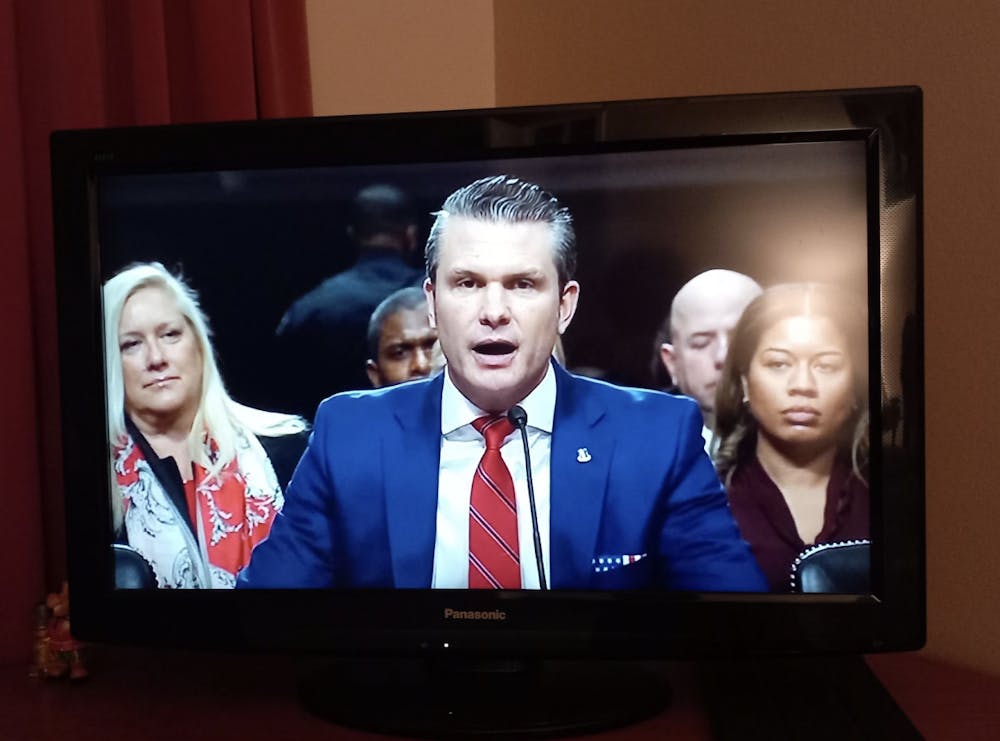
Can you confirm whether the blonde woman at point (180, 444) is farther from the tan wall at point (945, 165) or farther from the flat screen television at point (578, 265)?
the tan wall at point (945, 165)

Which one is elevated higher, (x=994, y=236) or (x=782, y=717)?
(x=994, y=236)

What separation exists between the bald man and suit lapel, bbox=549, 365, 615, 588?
10 centimetres

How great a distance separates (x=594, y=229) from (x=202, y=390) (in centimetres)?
49

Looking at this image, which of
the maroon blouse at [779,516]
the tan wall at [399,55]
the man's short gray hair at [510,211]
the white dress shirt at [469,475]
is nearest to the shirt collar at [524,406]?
the white dress shirt at [469,475]

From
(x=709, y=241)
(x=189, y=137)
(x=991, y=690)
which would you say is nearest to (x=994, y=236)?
(x=709, y=241)

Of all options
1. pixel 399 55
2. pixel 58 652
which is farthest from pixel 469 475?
pixel 399 55

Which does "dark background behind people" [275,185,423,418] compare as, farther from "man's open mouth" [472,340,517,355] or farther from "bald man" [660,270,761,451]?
"bald man" [660,270,761,451]

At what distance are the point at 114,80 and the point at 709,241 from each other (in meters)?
0.92

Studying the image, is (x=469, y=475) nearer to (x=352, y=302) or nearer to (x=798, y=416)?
(x=352, y=302)

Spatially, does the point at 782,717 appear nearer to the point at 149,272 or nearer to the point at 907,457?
the point at 907,457

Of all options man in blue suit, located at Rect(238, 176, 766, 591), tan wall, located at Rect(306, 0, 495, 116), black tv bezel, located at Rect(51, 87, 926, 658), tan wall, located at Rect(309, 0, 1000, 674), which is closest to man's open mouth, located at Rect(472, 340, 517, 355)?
man in blue suit, located at Rect(238, 176, 766, 591)

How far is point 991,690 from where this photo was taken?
128 centimetres

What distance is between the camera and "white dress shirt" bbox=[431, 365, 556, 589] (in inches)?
47.2

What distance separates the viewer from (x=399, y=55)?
1.87 metres
